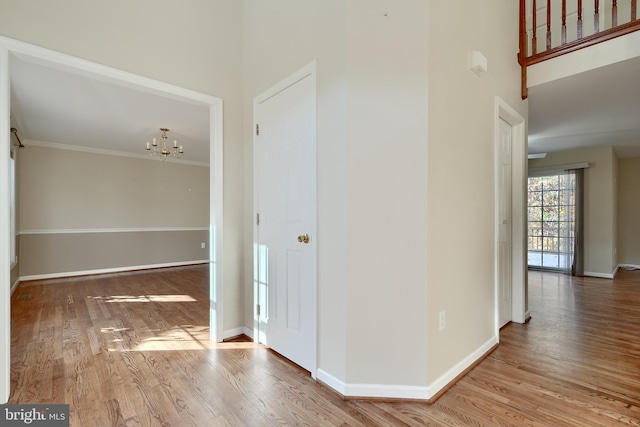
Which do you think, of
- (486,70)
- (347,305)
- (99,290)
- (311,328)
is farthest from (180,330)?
(486,70)

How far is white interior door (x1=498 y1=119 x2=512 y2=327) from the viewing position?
2881 mm

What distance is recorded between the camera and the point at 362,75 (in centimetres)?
183

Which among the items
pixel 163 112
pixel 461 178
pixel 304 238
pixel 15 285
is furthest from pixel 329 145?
pixel 15 285

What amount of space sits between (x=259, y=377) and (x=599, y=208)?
6.67m

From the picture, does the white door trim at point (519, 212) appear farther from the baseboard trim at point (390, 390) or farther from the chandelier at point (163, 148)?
the chandelier at point (163, 148)

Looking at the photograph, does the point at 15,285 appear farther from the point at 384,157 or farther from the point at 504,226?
the point at 504,226

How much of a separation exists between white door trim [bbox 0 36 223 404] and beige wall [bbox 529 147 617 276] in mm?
6561

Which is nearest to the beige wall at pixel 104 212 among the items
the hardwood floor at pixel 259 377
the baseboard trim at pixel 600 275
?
the hardwood floor at pixel 259 377

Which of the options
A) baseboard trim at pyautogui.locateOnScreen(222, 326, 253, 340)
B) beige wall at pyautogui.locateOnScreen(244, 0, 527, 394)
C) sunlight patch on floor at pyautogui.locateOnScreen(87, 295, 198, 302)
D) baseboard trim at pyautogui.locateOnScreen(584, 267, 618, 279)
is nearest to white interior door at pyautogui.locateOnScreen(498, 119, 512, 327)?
beige wall at pyautogui.locateOnScreen(244, 0, 527, 394)

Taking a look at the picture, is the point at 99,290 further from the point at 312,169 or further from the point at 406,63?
the point at 406,63

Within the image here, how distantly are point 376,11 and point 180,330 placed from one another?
315cm

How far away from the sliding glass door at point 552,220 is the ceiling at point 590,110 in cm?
80

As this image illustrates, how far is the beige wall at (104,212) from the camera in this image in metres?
5.30

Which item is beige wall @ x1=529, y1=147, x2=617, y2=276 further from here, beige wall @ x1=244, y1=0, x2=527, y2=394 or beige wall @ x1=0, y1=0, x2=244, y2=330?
beige wall @ x1=0, y1=0, x2=244, y2=330
